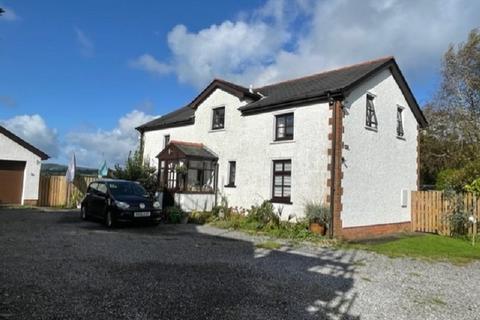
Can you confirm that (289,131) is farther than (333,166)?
Yes

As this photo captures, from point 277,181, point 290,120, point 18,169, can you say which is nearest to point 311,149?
point 290,120

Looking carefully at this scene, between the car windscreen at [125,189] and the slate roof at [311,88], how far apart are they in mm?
6293

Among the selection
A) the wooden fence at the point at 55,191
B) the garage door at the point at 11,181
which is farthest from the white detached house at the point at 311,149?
the garage door at the point at 11,181

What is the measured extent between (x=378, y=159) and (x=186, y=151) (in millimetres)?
8931

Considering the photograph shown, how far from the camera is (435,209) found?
57.6ft

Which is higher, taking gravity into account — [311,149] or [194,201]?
[311,149]

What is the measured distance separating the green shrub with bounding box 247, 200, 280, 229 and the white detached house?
1.67ft

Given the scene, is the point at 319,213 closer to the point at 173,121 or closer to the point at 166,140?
the point at 173,121

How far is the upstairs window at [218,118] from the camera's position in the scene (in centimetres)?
2049

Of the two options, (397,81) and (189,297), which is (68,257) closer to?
(189,297)

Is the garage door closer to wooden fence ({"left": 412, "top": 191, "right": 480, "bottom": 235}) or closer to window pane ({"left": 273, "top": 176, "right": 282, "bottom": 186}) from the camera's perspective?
window pane ({"left": 273, "top": 176, "right": 282, "bottom": 186})

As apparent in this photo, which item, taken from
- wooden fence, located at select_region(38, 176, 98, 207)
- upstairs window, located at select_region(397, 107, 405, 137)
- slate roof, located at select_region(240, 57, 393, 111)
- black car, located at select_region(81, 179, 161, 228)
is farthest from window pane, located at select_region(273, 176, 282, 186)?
wooden fence, located at select_region(38, 176, 98, 207)

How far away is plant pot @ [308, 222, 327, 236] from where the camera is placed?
14078 mm

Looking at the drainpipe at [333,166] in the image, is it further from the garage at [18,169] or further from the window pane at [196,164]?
the garage at [18,169]
